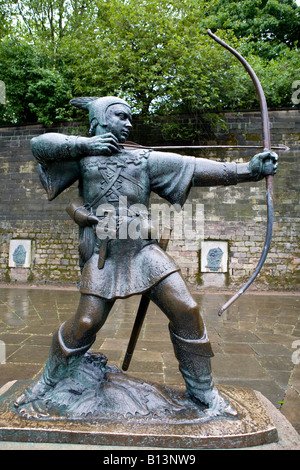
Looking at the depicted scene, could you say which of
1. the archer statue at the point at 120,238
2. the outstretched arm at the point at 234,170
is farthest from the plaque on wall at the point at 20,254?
the outstretched arm at the point at 234,170

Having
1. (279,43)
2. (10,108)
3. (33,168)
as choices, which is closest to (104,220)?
(33,168)

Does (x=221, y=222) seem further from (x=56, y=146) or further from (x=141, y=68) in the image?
(x=56, y=146)

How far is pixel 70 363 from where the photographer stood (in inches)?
73.0

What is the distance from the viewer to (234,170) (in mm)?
1916

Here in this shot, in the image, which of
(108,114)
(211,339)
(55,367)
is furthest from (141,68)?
(55,367)

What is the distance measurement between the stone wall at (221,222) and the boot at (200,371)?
7.06 meters

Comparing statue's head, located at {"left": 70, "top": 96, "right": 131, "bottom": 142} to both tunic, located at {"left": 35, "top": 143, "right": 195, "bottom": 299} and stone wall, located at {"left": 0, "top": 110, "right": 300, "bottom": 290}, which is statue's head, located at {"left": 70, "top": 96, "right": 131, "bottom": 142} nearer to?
tunic, located at {"left": 35, "top": 143, "right": 195, "bottom": 299}

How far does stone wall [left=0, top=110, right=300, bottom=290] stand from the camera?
877 cm

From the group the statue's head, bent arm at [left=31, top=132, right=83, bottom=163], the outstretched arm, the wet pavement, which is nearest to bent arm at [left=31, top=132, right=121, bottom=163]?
bent arm at [left=31, top=132, right=83, bottom=163]

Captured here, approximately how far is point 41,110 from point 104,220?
935 centimetres

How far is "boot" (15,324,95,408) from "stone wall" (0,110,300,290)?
712cm

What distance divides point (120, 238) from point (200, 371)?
2.80ft

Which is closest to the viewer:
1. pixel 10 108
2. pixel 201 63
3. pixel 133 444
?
pixel 133 444

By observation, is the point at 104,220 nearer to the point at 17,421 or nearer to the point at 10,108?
the point at 17,421
